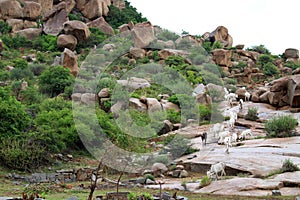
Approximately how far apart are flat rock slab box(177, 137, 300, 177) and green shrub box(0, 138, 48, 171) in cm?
548

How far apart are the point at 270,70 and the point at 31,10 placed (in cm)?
2706

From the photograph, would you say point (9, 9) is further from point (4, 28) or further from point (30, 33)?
point (30, 33)

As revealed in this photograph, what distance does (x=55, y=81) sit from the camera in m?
30.5

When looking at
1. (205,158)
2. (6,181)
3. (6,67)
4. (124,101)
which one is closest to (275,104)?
(124,101)

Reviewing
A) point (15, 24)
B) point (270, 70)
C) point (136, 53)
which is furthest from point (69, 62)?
point (270, 70)

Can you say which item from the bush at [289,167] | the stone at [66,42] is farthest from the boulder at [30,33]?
the bush at [289,167]

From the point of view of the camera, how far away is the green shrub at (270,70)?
142 feet

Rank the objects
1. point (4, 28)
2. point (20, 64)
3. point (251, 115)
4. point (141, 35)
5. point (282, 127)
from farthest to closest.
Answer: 1. point (4, 28)
2. point (141, 35)
3. point (20, 64)
4. point (251, 115)
5. point (282, 127)

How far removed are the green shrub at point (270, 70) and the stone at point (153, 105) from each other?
18.8 meters

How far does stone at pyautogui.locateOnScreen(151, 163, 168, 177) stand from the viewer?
15982 mm

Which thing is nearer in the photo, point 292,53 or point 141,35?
point 141,35

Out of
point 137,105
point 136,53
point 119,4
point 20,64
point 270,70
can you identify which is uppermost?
point 119,4

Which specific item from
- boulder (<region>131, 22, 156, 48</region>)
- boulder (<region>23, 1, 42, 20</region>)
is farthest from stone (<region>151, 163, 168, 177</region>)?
boulder (<region>23, 1, 42, 20</region>)

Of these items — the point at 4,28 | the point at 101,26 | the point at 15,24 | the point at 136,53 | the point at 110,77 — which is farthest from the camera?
the point at 101,26
